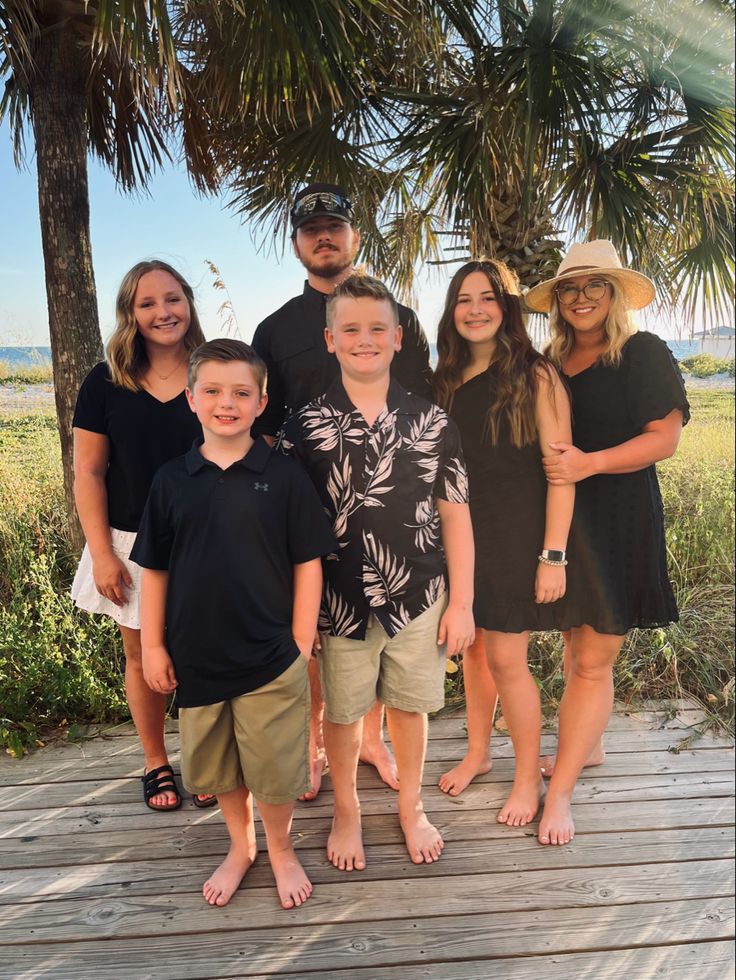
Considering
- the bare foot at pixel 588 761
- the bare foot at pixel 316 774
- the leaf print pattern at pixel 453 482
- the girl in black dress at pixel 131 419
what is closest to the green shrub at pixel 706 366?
the bare foot at pixel 588 761

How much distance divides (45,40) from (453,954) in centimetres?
469

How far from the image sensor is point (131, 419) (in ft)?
6.64

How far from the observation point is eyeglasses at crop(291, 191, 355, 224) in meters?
2.31

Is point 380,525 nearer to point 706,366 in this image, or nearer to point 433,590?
point 433,590

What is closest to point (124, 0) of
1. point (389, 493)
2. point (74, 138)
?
point (74, 138)

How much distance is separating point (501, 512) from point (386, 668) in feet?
2.07

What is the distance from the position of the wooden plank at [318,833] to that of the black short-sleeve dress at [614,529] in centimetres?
76

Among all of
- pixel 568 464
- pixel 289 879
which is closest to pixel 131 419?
pixel 568 464

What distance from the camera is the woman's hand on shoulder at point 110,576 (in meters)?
2.09

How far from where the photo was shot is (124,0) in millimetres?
2512

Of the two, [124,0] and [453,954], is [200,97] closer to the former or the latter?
[124,0]

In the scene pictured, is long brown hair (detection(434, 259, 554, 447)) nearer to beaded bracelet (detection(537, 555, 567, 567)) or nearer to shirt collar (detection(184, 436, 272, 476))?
beaded bracelet (detection(537, 555, 567, 567))

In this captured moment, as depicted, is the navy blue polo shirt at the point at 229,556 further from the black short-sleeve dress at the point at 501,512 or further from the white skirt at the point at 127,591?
the black short-sleeve dress at the point at 501,512

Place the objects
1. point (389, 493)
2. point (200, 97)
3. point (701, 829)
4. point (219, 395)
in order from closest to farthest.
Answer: point (219, 395) < point (389, 493) < point (701, 829) < point (200, 97)
